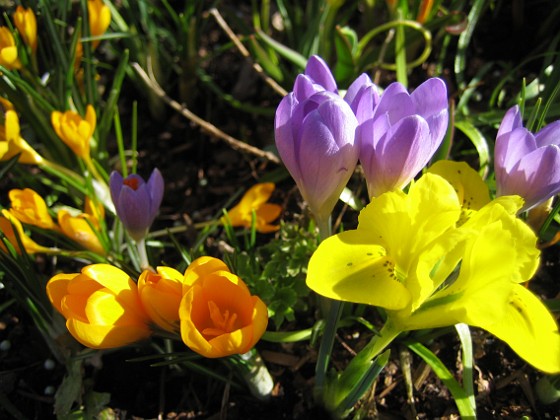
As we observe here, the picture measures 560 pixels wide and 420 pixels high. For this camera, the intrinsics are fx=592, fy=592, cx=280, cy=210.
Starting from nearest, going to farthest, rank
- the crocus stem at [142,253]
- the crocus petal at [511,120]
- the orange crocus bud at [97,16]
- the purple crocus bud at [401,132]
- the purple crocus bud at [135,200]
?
the purple crocus bud at [401,132] < the crocus petal at [511,120] < the purple crocus bud at [135,200] < the crocus stem at [142,253] < the orange crocus bud at [97,16]

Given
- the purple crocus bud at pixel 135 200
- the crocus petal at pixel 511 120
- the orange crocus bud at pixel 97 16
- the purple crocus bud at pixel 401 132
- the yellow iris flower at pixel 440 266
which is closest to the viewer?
the yellow iris flower at pixel 440 266

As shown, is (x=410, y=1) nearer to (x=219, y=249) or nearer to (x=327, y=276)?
(x=219, y=249)

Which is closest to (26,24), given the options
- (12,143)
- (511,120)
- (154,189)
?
(12,143)

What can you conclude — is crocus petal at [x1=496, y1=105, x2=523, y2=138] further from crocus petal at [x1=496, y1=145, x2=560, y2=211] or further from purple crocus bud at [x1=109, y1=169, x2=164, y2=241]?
purple crocus bud at [x1=109, y1=169, x2=164, y2=241]

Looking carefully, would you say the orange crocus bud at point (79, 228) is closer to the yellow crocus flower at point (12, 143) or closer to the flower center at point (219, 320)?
the yellow crocus flower at point (12, 143)

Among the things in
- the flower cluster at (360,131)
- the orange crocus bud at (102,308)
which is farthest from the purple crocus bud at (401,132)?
the orange crocus bud at (102,308)

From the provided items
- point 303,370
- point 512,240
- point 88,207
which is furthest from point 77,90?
point 512,240
